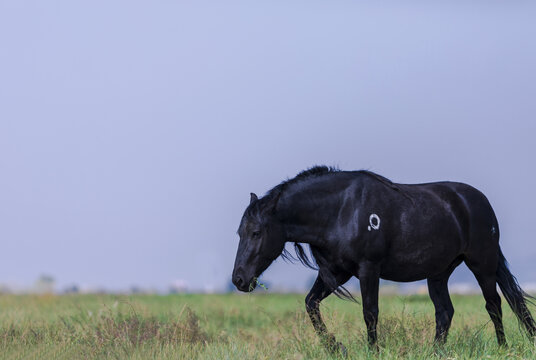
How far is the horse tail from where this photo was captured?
937 centimetres

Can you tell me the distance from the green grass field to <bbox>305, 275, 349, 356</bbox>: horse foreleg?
0.41 feet

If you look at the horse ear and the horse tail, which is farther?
the horse tail

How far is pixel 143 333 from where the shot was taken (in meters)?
9.37

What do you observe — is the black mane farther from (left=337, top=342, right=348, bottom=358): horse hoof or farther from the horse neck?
(left=337, top=342, right=348, bottom=358): horse hoof

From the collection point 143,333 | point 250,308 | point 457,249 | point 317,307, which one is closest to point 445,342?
point 457,249

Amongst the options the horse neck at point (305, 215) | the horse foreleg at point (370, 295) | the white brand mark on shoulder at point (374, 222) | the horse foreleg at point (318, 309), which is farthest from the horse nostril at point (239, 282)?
the white brand mark on shoulder at point (374, 222)

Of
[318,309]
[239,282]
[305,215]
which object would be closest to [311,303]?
[318,309]

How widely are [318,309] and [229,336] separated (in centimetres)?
171

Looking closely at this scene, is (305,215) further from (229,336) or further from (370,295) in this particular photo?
(229,336)

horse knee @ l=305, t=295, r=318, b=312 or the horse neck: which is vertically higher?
the horse neck

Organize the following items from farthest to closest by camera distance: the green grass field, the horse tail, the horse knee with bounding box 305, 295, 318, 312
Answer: the horse tail < the horse knee with bounding box 305, 295, 318, 312 < the green grass field

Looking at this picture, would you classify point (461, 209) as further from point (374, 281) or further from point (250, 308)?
point (250, 308)

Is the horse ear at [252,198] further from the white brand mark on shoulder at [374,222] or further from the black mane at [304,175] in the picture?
the white brand mark on shoulder at [374,222]

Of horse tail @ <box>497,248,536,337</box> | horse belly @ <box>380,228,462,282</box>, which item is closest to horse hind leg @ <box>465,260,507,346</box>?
horse tail @ <box>497,248,536,337</box>
